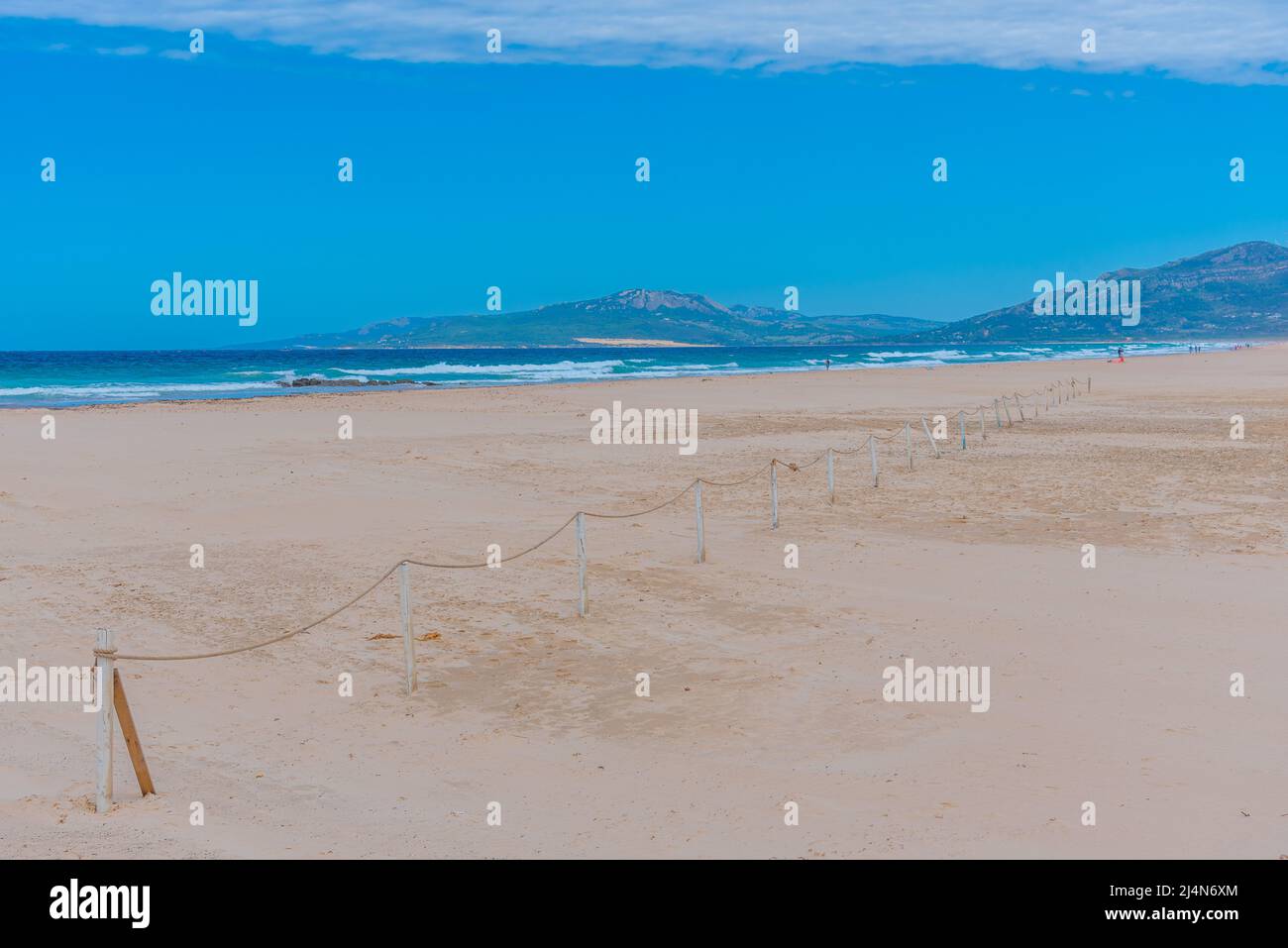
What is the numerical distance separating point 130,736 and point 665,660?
4142mm

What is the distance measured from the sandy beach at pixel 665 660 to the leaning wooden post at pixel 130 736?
10 centimetres

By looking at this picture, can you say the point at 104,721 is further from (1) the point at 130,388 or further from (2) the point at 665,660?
(1) the point at 130,388

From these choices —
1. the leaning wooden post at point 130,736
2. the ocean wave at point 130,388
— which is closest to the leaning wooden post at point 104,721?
the leaning wooden post at point 130,736

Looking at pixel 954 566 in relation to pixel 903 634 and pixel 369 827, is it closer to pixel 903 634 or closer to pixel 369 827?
pixel 903 634

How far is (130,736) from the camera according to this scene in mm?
6203

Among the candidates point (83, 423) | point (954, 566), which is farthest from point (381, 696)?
point (83, 423)

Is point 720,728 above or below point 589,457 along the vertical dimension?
below

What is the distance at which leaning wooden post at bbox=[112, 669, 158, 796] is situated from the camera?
6129mm

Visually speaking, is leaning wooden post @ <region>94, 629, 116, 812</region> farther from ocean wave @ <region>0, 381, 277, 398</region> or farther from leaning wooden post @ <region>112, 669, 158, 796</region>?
ocean wave @ <region>0, 381, 277, 398</region>

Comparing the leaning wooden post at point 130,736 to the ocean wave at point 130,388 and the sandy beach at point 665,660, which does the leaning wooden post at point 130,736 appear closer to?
the sandy beach at point 665,660

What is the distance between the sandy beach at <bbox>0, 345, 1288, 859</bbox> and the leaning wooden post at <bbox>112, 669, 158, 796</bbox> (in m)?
0.10
